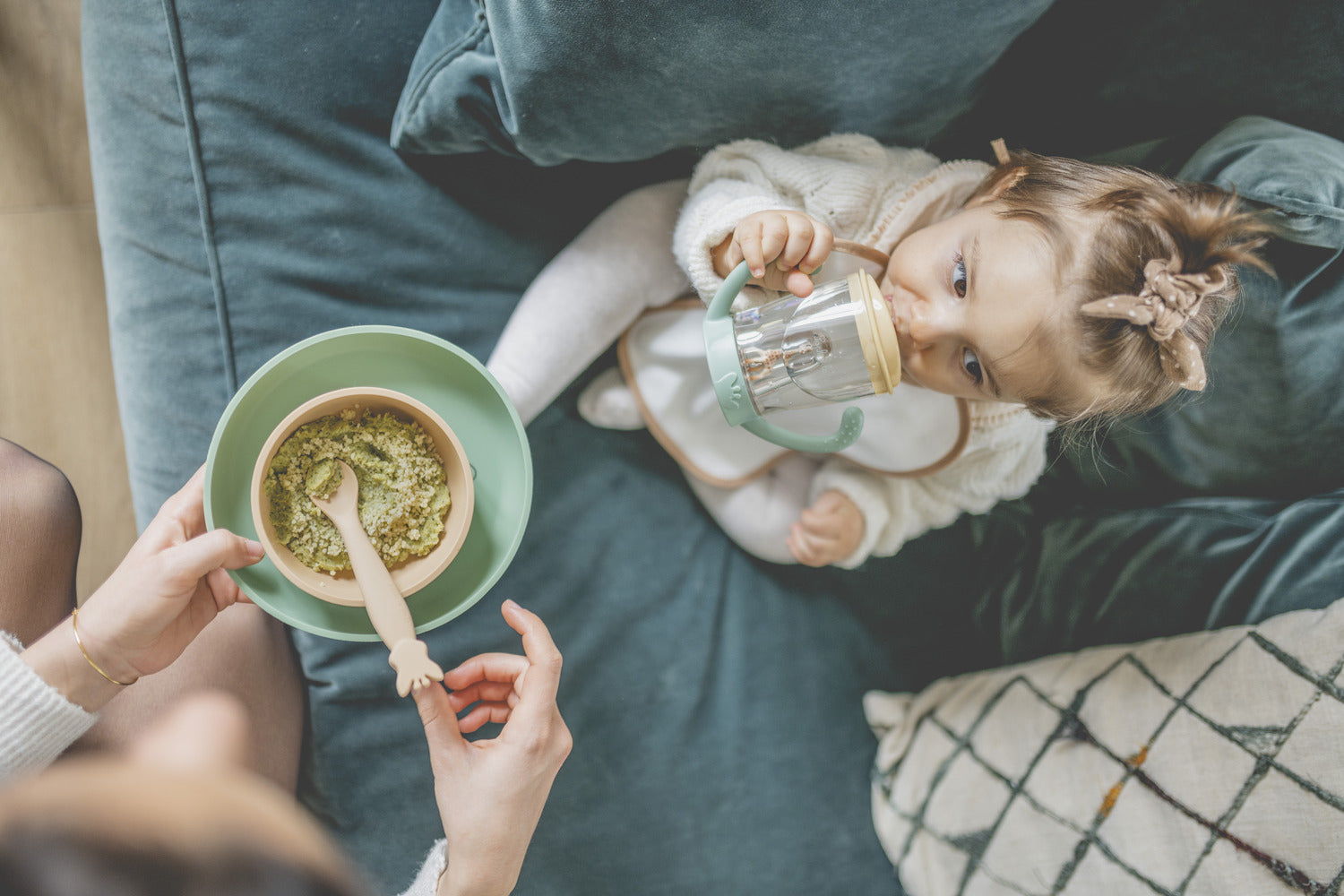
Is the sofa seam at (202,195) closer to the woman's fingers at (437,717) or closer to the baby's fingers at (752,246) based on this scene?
the woman's fingers at (437,717)

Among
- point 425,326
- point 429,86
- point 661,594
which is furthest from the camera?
point 661,594

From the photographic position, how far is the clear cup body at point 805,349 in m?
0.80

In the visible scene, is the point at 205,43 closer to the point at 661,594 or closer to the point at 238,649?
the point at 238,649

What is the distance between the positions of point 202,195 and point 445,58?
34 cm

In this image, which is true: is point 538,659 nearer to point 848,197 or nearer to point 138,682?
point 138,682

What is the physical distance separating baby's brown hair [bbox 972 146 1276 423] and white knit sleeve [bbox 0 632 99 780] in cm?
107

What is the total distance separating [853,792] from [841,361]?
0.69 m

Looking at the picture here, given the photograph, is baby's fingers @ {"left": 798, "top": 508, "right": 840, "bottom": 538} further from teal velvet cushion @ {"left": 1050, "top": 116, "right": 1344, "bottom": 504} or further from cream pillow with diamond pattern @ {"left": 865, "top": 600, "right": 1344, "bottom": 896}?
teal velvet cushion @ {"left": 1050, "top": 116, "right": 1344, "bottom": 504}

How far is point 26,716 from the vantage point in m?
0.71

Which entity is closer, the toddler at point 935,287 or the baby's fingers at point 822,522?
the toddler at point 935,287

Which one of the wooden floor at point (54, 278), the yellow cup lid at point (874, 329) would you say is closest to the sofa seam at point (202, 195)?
the wooden floor at point (54, 278)

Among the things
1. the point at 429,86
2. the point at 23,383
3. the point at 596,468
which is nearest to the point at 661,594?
the point at 596,468

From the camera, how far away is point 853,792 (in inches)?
44.3

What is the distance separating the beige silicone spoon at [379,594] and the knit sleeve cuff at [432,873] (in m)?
0.20
